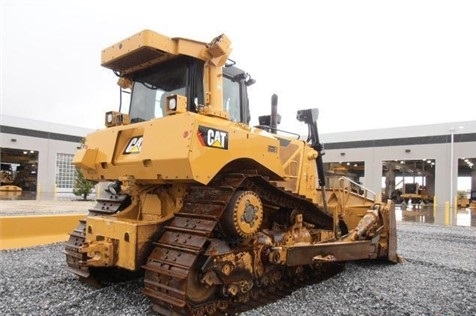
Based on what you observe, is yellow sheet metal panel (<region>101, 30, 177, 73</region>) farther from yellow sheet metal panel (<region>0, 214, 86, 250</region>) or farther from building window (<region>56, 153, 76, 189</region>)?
building window (<region>56, 153, 76, 189</region>)

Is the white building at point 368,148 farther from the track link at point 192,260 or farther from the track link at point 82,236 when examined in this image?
the track link at point 82,236

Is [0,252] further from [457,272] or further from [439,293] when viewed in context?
[457,272]

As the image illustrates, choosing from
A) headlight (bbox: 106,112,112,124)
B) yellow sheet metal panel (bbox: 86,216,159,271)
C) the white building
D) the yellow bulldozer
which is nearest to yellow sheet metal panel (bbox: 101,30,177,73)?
the yellow bulldozer

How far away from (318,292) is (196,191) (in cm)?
216

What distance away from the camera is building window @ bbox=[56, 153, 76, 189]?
38781 millimetres

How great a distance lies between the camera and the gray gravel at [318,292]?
4352mm

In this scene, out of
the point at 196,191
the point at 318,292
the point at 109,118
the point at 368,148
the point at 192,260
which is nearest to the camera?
the point at 192,260

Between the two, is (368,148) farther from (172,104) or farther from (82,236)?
(172,104)

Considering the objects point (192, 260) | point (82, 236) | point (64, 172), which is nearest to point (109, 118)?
A: point (82, 236)

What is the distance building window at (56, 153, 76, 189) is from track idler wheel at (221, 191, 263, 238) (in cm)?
3818

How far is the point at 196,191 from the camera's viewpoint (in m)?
4.45

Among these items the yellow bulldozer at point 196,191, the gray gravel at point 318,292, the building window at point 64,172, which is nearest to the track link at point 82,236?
the yellow bulldozer at point 196,191

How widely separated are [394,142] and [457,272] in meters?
26.0

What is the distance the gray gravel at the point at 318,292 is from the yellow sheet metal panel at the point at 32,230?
2.03 ft
